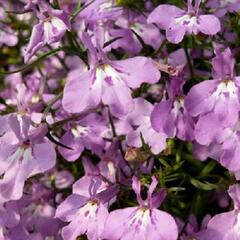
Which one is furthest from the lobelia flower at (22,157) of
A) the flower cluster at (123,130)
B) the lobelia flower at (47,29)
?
the lobelia flower at (47,29)

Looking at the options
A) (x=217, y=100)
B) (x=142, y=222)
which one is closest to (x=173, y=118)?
(x=217, y=100)

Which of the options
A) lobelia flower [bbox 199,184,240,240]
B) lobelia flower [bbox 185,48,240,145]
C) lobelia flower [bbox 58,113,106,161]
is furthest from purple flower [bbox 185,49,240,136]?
lobelia flower [bbox 58,113,106,161]

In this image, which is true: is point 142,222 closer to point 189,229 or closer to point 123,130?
point 189,229

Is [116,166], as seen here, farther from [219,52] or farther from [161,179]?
[219,52]

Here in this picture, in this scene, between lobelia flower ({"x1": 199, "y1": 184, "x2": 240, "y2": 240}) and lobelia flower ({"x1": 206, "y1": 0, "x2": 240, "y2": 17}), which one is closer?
lobelia flower ({"x1": 199, "y1": 184, "x2": 240, "y2": 240})

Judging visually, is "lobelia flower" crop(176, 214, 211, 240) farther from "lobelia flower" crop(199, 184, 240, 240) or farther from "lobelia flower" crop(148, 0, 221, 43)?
"lobelia flower" crop(148, 0, 221, 43)

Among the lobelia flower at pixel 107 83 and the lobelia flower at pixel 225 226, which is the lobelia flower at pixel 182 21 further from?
the lobelia flower at pixel 225 226

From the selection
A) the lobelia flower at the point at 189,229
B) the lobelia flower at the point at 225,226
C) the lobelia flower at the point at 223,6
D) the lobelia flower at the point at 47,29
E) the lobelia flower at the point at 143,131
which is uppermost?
the lobelia flower at the point at 47,29
